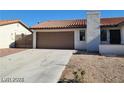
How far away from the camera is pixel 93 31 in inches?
708

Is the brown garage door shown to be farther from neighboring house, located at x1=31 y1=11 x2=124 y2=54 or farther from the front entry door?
the front entry door

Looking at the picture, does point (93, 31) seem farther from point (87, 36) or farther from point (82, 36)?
point (82, 36)

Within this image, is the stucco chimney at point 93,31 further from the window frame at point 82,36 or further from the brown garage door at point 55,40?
the brown garage door at point 55,40

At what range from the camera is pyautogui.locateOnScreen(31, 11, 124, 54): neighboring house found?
1791cm

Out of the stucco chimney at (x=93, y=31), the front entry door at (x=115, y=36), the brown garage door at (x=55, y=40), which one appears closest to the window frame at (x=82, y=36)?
the brown garage door at (x=55, y=40)

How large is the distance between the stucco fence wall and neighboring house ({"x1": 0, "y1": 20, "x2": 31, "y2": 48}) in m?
12.0

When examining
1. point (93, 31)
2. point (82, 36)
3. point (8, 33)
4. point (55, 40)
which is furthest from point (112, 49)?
point (8, 33)

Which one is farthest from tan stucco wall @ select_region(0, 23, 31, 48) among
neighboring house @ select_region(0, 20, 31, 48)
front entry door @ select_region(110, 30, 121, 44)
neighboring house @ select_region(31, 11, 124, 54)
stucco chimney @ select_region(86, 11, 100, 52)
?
front entry door @ select_region(110, 30, 121, 44)

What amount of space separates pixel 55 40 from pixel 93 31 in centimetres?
573

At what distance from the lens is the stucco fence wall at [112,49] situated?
15464mm

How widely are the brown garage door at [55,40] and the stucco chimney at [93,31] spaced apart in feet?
11.0
